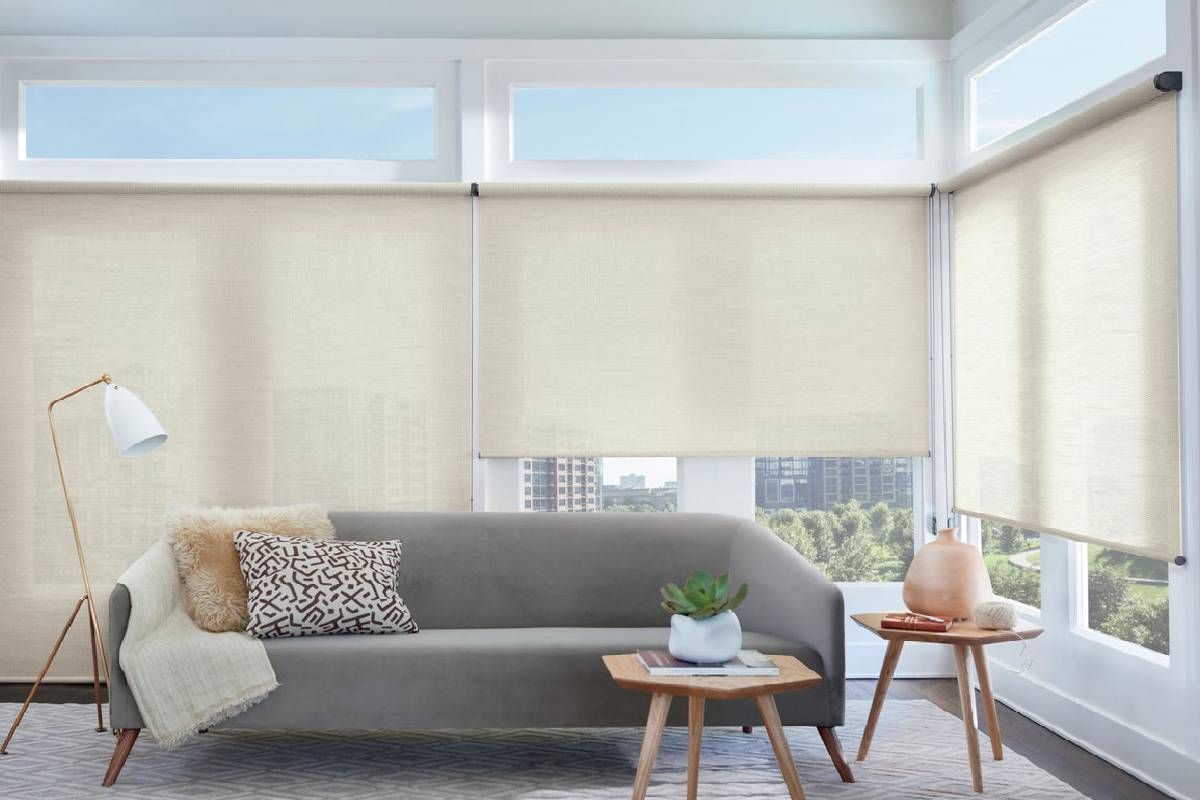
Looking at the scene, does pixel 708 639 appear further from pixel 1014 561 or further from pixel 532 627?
pixel 1014 561

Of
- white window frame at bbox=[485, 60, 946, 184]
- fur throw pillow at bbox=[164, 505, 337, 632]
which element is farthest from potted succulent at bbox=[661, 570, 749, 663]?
white window frame at bbox=[485, 60, 946, 184]

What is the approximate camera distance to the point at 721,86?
470cm

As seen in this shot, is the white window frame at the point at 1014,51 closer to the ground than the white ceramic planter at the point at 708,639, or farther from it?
farther from it

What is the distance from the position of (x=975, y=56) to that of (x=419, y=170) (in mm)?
2452

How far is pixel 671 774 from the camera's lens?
3.30 meters

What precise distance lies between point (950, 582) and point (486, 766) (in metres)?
1.61

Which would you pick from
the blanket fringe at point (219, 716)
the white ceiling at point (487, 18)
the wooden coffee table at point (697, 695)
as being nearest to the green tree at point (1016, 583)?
the wooden coffee table at point (697, 695)

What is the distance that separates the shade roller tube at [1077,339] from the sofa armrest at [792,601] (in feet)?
3.18

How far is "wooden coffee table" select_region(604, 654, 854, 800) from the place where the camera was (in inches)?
107

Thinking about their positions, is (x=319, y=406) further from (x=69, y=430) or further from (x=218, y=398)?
(x=69, y=430)

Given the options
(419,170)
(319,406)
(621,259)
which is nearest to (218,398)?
(319,406)

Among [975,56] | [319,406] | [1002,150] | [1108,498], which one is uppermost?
[975,56]

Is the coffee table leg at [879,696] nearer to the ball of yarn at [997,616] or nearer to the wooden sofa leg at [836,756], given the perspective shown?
the wooden sofa leg at [836,756]

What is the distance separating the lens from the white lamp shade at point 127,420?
3.51 metres
